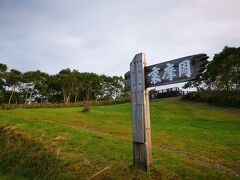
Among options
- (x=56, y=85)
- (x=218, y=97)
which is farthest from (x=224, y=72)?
(x=56, y=85)

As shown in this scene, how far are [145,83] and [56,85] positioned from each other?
5256 centimetres

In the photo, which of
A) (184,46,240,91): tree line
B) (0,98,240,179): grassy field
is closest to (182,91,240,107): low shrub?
(184,46,240,91): tree line

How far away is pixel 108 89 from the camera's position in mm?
62656

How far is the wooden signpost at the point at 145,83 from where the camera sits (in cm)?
544

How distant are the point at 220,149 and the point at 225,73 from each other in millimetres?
25253

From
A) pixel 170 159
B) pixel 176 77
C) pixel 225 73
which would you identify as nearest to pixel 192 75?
pixel 176 77

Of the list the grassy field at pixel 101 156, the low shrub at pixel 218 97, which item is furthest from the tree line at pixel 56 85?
the grassy field at pixel 101 156

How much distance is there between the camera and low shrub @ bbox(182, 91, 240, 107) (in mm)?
28547

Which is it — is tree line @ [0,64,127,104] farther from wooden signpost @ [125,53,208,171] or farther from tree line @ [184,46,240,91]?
wooden signpost @ [125,53,208,171]

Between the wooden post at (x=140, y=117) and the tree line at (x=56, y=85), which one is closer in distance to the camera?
the wooden post at (x=140, y=117)

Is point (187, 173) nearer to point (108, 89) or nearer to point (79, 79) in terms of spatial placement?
point (79, 79)

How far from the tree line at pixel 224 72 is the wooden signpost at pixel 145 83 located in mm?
27494

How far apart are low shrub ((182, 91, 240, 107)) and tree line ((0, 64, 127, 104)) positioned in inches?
1028

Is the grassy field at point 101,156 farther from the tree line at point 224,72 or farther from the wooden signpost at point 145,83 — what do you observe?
the tree line at point 224,72
